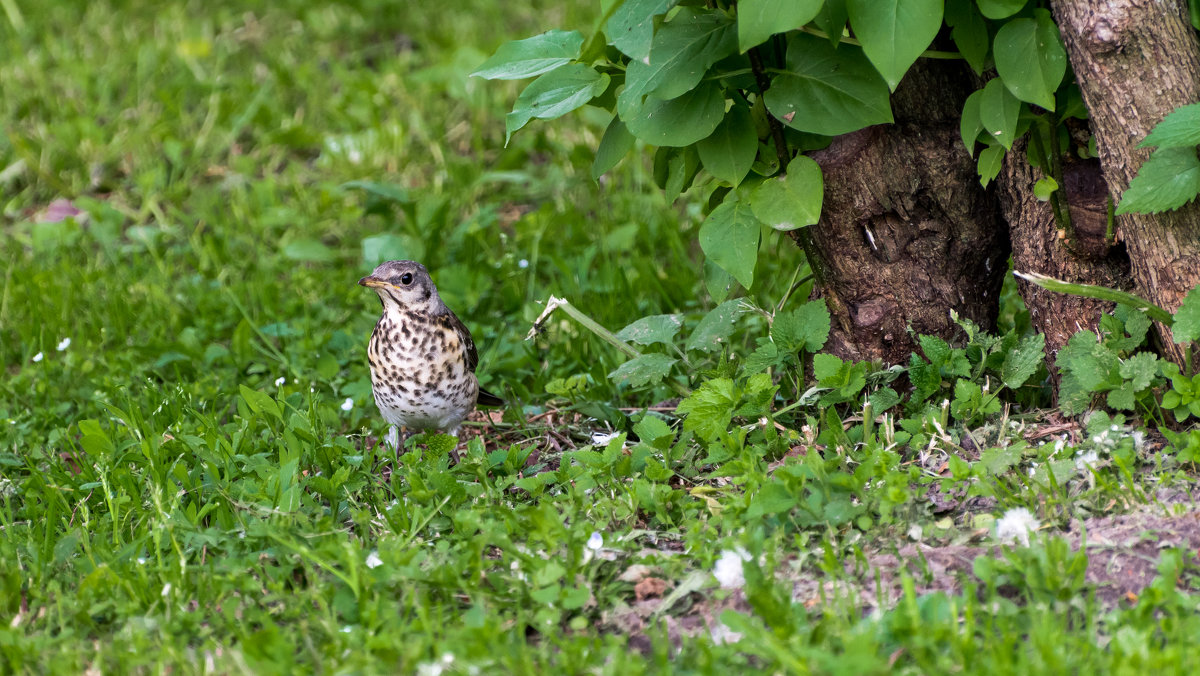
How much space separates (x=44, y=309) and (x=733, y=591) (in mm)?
4105

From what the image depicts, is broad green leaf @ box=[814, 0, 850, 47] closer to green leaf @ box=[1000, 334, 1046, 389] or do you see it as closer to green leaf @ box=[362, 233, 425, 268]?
green leaf @ box=[1000, 334, 1046, 389]

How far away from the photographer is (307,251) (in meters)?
6.26

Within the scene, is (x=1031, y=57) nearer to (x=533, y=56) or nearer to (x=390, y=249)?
(x=533, y=56)

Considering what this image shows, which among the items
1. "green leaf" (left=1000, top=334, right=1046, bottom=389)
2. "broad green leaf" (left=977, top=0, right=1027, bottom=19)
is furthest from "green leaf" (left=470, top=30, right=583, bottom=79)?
"green leaf" (left=1000, top=334, right=1046, bottom=389)

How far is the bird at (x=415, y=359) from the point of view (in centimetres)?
437

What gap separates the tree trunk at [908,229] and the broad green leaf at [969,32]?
33cm

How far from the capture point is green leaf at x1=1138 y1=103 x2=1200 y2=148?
10.1 feet

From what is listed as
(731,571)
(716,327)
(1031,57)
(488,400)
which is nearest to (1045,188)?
(1031,57)

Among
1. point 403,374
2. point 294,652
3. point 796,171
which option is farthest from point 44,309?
point 796,171

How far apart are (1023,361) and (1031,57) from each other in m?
1.00

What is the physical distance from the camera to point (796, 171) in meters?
3.58

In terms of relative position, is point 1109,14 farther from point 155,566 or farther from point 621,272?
point 155,566

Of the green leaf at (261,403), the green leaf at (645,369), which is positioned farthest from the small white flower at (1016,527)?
the green leaf at (261,403)

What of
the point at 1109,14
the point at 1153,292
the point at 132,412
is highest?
the point at 1109,14
